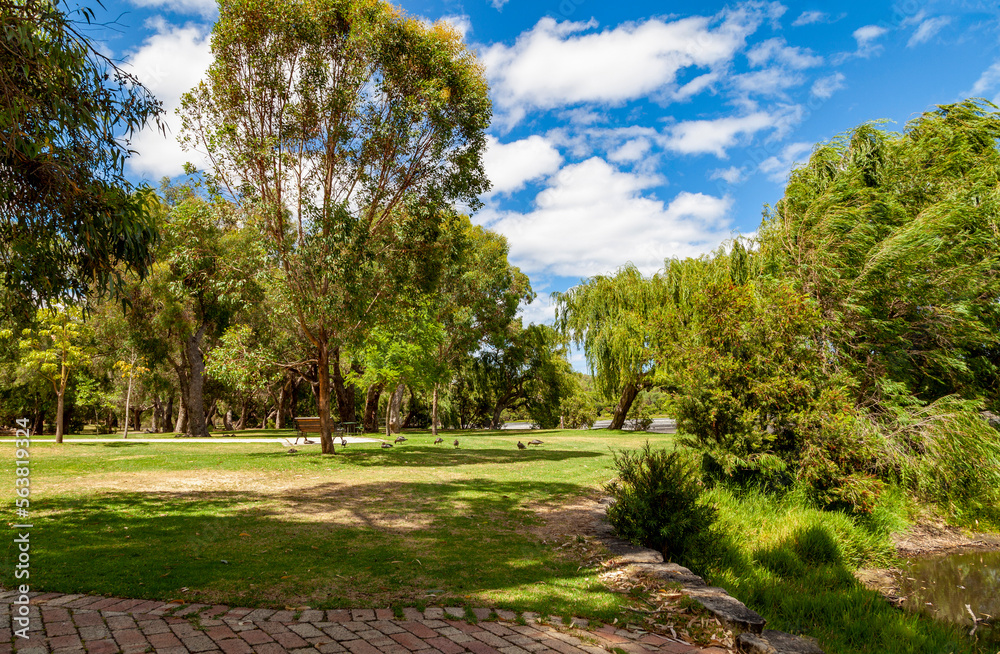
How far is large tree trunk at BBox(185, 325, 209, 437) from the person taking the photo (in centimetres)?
2310

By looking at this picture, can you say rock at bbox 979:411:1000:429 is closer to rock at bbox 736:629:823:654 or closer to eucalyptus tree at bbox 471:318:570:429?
rock at bbox 736:629:823:654

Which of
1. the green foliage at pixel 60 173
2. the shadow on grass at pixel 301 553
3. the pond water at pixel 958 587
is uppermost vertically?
the green foliage at pixel 60 173

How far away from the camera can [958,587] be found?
7.80 metres

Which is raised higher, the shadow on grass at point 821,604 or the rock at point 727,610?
the rock at point 727,610

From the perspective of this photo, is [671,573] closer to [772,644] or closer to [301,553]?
[772,644]

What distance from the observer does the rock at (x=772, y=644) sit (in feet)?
12.1

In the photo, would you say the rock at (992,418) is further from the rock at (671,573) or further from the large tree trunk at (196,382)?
the large tree trunk at (196,382)

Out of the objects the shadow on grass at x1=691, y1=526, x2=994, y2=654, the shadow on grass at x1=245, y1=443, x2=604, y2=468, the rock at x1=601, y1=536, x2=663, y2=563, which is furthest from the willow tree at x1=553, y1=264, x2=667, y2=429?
the rock at x1=601, y1=536, x2=663, y2=563

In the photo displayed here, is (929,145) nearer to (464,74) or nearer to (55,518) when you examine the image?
(464,74)

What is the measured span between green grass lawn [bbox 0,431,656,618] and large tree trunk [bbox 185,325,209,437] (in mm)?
11855

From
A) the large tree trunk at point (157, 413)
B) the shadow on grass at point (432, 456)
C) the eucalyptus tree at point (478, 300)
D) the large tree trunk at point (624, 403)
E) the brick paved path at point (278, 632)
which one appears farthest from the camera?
the large tree trunk at point (157, 413)

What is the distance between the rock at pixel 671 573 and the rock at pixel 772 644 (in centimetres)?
88

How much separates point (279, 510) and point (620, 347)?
63.7ft

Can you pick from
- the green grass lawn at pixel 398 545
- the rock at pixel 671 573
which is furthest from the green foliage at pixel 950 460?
the rock at pixel 671 573
